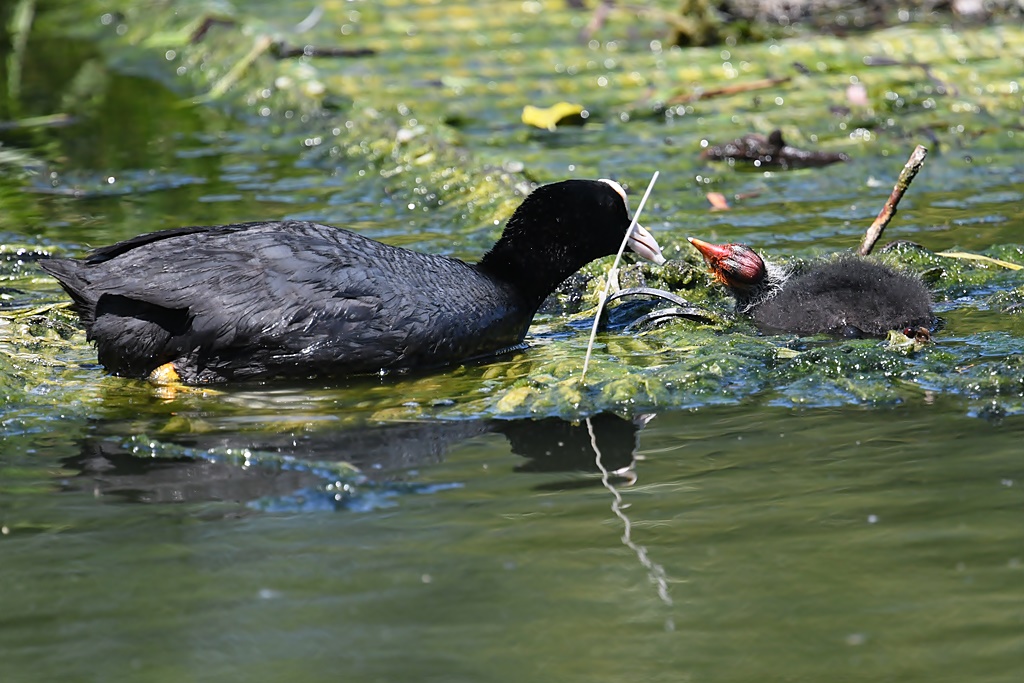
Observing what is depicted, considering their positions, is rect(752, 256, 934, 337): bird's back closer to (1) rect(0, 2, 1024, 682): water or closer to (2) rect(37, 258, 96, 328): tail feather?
(1) rect(0, 2, 1024, 682): water

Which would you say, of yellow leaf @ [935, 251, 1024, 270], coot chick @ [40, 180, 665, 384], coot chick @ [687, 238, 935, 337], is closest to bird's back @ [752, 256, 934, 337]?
coot chick @ [687, 238, 935, 337]

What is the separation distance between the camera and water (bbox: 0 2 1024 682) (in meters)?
2.74

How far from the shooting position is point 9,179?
8078mm

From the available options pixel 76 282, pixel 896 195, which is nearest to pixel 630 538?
pixel 76 282

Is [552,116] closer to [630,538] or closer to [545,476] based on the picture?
[545,476]

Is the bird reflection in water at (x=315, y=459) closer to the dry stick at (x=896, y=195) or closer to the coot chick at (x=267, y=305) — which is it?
the coot chick at (x=267, y=305)

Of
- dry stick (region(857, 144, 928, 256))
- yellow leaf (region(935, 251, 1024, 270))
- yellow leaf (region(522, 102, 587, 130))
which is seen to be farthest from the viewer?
yellow leaf (region(522, 102, 587, 130))

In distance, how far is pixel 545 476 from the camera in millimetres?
3758

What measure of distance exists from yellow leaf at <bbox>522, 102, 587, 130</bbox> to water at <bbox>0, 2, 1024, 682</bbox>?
0.48 meters

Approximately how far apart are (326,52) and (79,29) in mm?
3662

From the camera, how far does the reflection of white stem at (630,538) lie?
9.72ft

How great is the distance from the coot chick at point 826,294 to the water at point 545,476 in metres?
0.16

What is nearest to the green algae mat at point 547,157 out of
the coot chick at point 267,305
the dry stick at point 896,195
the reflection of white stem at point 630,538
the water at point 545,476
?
the water at point 545,476

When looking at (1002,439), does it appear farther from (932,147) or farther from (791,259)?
→ (932,147)
